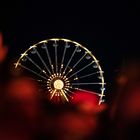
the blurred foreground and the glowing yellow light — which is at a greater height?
the glowing yellow light

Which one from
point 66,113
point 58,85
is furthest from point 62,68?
point 66,113

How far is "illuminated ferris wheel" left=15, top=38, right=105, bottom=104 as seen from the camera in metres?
6.64

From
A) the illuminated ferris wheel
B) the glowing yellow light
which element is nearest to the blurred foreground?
the illuminated ferris wheel

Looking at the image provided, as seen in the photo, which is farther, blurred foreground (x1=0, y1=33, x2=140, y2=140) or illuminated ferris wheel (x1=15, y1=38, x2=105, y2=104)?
illuminated ferris wheel (x1=15, y1=38, x2=105, y2=104)

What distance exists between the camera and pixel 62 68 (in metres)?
6.85

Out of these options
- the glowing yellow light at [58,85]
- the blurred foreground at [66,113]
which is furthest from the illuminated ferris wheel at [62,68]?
the blurred foreground at [66,113]

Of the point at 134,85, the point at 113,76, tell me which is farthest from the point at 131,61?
the point at 134,85

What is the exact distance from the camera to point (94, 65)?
6.87 metres

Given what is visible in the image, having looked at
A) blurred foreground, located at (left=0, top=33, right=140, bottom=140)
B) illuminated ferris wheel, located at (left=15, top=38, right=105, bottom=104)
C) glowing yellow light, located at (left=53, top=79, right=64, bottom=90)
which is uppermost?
illuminated ferris wheel, located at (left=15, top=38, right=105, bottom=104)

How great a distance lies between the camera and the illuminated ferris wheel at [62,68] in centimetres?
664

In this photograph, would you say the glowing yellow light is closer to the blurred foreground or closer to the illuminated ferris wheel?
the illuminated ferris wheel

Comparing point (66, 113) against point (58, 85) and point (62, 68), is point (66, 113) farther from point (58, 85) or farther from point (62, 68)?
point (62, 68)

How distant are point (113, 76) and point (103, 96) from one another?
44 centimetres

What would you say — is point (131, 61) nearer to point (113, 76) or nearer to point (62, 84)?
point (113, 76)
